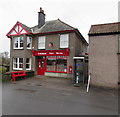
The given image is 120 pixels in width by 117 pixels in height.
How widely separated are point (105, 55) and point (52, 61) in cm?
690

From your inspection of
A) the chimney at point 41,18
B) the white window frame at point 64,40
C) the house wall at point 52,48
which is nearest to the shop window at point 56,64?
the house wall at point 52,48

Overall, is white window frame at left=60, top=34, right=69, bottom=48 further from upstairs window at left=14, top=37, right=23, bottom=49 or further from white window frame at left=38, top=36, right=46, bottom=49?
upstairs window at left=14, top=37, right=23, bottom=49

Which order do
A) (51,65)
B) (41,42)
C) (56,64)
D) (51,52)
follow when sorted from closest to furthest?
(51,52) < (56,64) < (51,65) < (41,42)

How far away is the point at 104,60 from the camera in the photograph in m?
7.52

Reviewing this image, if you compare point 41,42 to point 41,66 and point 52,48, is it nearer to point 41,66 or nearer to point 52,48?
point 52,48

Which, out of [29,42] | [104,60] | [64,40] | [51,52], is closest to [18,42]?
[29,42]

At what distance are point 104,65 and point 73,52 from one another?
420cm

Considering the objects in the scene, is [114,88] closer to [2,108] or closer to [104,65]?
[104,65]

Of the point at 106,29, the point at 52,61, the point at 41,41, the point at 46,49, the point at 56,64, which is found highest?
the point at 106,29

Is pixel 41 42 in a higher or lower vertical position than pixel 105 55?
higher

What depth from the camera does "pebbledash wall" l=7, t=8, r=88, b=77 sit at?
10.9 m

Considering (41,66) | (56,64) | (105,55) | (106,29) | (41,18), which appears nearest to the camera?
(105,55)

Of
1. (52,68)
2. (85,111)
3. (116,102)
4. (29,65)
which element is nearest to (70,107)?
(85,111)

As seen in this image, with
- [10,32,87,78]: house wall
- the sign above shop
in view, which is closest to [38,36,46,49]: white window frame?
[10,32,87,78]: house wall
